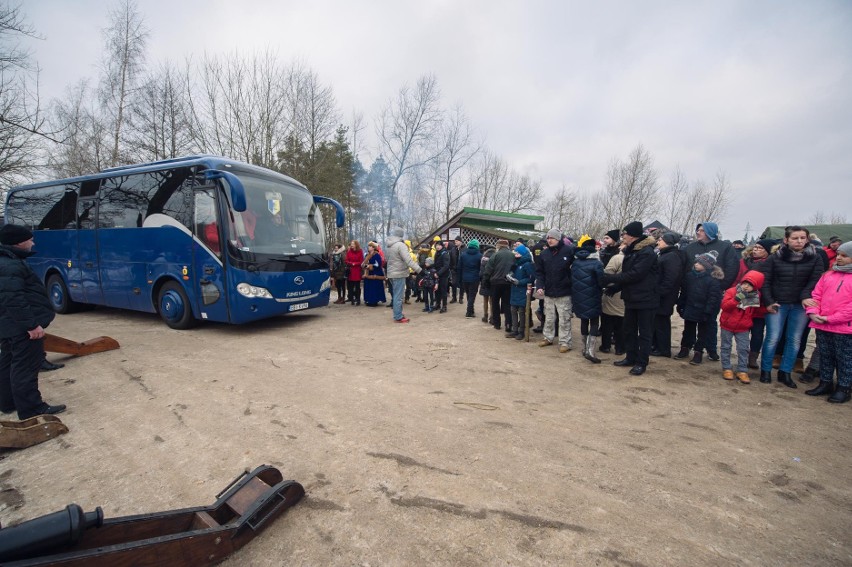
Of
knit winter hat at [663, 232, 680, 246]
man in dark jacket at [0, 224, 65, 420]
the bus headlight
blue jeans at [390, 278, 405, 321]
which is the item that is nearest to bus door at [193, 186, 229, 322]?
the bus headlight

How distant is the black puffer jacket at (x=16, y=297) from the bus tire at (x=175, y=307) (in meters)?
3.66

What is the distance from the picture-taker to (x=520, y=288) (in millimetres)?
7250

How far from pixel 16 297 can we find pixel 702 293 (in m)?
8.63

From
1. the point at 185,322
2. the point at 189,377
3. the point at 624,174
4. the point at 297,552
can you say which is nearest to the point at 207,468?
the point at 297,552

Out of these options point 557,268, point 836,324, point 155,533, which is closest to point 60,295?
point 155,533

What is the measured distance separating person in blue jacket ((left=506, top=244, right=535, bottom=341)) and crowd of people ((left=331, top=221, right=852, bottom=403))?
0.07ft

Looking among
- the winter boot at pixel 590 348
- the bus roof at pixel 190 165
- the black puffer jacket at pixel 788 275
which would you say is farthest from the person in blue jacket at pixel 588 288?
the bus roof at pixel 190 165

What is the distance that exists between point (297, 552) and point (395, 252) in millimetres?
6805

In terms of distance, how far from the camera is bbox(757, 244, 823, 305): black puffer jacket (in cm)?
471

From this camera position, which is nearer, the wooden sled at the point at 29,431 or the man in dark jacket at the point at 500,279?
the wooden sled at the point at 29,431

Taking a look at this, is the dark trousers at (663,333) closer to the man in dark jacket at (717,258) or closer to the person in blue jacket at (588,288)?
the man in dark jacket at (717,258)

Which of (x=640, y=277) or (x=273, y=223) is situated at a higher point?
(x=273, y=223)

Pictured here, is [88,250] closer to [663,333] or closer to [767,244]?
[663,333]

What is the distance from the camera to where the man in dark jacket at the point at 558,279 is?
6.09 m
